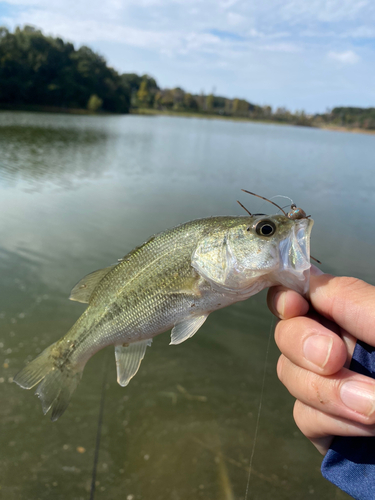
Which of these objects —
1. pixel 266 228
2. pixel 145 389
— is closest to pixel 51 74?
pixel 145 389

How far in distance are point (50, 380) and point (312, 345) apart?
1891 millimetres

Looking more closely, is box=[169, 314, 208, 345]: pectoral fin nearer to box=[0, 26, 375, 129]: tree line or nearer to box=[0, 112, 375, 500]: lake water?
box=[0, 112, 375, 500]: lake water

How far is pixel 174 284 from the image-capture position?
219cm

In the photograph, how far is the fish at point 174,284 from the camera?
6.45 ft

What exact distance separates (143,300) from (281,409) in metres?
4.64

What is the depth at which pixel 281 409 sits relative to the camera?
5.60m

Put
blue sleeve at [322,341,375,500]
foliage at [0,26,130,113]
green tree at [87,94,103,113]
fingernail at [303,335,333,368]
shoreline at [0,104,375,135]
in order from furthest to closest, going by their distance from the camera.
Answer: green tree at [87,94,103,113]
shoreline at [0,104,375,135]
foliage at [0,26,130,113]
blue sleeve at [322,341,375,500]
fingernail at [303,335,333,368]

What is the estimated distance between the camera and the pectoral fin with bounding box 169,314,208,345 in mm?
2115

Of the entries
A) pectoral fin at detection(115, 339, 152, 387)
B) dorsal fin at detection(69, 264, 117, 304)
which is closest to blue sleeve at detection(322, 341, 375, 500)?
pectoral fin at detection(115, 339, 152, 387)

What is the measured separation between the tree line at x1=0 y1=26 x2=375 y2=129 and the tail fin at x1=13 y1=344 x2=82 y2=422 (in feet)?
265

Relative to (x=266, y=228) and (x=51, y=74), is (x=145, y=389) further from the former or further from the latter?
(x=51, y=74)

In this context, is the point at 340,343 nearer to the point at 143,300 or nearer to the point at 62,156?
the point at 143,300

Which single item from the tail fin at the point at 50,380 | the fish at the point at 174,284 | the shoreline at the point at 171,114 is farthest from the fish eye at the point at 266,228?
the shoreline at the point at 171,114

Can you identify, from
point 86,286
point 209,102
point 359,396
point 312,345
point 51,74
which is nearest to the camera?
point 359,396
